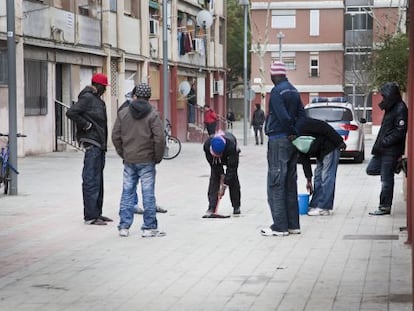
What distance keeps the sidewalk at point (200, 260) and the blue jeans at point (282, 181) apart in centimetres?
28

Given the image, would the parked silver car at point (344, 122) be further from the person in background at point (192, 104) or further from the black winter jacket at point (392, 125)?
the person in background at point (192, 104)

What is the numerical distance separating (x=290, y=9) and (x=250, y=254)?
55.5 metres

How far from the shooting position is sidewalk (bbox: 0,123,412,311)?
24.1 feet

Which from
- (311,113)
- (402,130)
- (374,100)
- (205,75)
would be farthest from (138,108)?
(374,100)

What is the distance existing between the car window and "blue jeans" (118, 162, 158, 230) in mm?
14102

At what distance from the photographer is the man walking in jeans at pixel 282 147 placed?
10594 millimetres

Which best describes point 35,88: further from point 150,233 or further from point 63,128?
point 150,233

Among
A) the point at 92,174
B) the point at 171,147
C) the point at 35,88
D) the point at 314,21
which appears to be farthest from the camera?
the point at 314,21

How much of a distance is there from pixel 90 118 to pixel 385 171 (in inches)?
156

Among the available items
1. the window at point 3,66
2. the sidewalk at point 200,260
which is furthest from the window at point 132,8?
the sidewalk at point 200,260

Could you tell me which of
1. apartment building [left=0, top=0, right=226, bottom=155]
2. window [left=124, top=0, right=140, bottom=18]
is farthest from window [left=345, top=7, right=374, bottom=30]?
window [left=124, top=0, right=140, bottom=18]

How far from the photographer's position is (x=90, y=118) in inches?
462

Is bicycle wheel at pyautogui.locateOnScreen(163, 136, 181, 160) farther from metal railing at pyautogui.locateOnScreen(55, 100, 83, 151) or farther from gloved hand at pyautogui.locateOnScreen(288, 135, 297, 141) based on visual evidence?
gloved hand at pyautogui.locateOnScreen(288, 135, 297, 141)

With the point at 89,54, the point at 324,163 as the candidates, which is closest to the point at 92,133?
the point at 324,163
